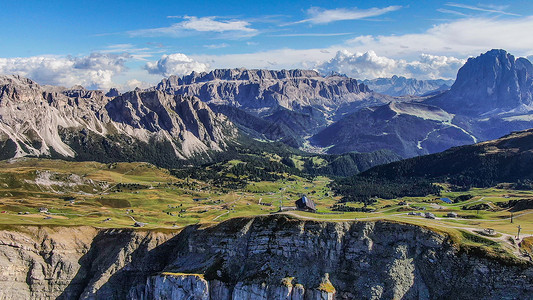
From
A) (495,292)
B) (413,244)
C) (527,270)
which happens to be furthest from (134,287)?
(527,270)

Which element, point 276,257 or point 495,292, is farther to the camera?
point 276,257

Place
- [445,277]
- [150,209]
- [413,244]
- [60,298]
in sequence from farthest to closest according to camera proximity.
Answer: [150,209], [60,298], [413,244], [445,277]

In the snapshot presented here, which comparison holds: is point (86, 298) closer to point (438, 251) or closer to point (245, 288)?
point (245, 288)

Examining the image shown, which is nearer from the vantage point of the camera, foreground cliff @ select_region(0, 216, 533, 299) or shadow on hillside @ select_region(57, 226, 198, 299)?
foreground cliff @ select_region(0, 216, 533, 299)

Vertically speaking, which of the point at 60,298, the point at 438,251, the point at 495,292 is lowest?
the point at 60,298

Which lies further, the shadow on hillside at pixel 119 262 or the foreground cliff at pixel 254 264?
the shadow on hillside at pixel 119 262

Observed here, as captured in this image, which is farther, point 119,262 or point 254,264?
point 119,262

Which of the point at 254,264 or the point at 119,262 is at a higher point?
the point at 254,264

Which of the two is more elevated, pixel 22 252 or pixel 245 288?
pixel 22 252
